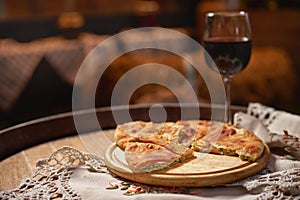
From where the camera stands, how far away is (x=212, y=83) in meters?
2.58

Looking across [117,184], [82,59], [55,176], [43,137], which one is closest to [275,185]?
[117,184]

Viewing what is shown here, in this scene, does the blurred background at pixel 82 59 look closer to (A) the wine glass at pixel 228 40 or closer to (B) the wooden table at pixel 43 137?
(B) the wooden table at pixel 43 137

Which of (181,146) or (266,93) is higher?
(181,146)

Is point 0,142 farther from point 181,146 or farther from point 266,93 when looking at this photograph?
point 266,93

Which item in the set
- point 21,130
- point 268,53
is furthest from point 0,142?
point 268,53

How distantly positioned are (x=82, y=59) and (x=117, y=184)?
2.49 metres

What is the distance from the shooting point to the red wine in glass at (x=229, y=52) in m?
1.03

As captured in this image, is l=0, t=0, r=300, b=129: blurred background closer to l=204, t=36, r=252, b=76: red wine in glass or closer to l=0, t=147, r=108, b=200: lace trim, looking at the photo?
l=204, t=36, r=252, b=76: red wine in glass

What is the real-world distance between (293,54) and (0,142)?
112 inches

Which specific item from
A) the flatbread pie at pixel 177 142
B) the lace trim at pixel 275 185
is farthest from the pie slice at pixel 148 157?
the lace trim at pixel 275 185

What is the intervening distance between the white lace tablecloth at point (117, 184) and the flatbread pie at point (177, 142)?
45 mm

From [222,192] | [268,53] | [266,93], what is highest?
[222,192]

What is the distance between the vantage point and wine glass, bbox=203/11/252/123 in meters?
1.03

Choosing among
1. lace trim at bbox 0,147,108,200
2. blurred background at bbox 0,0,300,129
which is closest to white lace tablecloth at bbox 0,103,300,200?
lace trim at bbox 0,147,108,200
